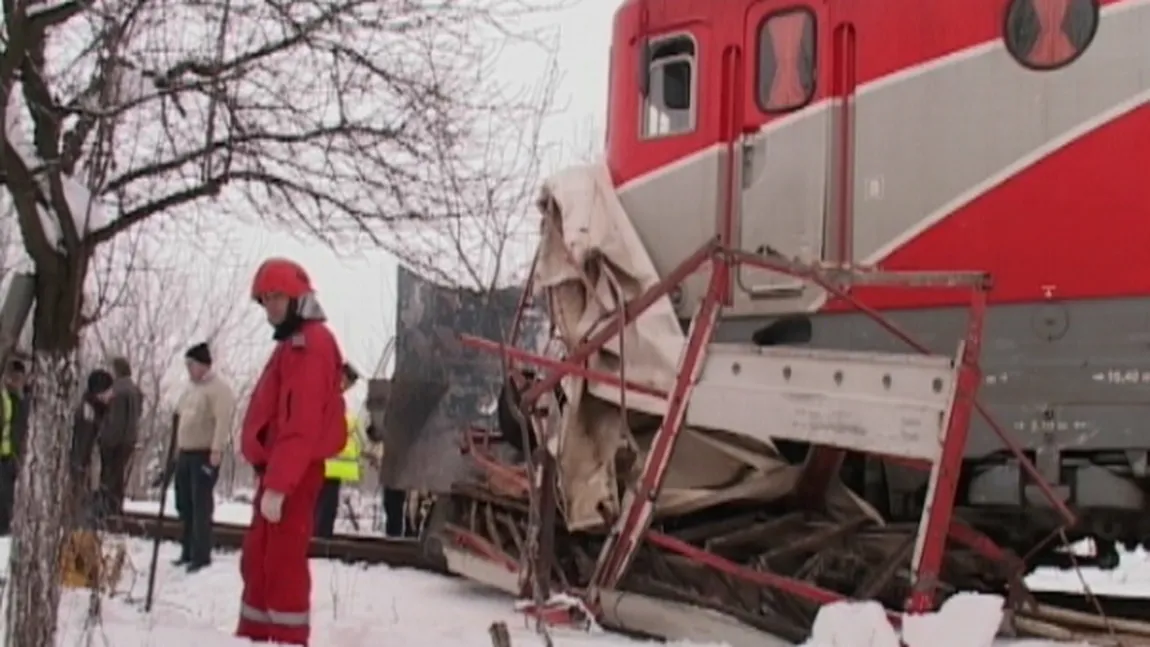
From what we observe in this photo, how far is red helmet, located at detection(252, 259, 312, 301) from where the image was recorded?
5.81m

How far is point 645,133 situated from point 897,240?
5.42 ft

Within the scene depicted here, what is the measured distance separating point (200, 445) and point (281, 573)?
13.7 feet

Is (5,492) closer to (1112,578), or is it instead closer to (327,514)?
(327,514)

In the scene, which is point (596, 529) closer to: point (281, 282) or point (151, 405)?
point (281, 282)

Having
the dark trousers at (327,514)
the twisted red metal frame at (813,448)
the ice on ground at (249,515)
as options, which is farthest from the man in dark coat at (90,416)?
the ice on ground at (249,515)

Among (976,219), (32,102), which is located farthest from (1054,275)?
(32,102)

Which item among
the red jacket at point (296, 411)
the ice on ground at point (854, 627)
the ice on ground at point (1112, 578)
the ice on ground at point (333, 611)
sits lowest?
the ice on ground at point (333, 611)

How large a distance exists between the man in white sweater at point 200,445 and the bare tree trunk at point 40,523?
460 centimetres

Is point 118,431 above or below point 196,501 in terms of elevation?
above

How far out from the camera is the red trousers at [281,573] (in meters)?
5.66

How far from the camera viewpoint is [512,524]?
26.2 feet

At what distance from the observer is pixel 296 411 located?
5.68 m

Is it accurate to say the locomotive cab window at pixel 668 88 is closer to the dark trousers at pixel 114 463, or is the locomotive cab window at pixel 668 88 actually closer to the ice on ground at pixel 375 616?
the ice on ground at pixel 375 616

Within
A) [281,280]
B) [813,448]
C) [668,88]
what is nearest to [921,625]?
[813,448]
